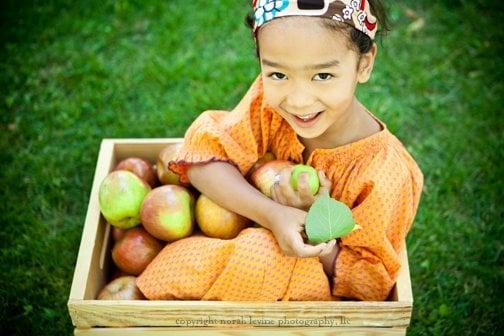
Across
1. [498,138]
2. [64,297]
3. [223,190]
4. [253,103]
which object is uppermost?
[253,103]

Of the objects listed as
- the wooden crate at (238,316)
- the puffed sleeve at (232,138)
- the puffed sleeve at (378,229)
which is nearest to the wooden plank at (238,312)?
the wooden crate at (238,316)

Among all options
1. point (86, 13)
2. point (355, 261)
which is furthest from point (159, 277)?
point (86, 13)

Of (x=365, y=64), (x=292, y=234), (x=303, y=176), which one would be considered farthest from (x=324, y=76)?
(x=292, y=234)

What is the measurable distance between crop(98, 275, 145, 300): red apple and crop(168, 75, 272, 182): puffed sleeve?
41 centimetres

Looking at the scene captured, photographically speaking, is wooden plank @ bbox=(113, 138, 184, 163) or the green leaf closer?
the green leaf

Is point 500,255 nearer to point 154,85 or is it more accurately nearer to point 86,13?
point 154,85

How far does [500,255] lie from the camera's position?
252 cm

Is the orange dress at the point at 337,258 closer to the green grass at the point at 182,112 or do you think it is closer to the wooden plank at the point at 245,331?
the wooden plank at the point at 245,331

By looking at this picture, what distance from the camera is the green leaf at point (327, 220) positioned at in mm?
1725

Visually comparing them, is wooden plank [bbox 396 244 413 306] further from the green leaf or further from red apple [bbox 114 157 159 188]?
red apple [bbox 114 157 159 188]

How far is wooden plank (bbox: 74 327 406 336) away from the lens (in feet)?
6.14

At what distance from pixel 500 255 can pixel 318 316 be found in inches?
41.3

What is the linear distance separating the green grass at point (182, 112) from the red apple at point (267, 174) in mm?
789

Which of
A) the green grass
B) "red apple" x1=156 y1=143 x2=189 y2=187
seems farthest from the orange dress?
the green grass
